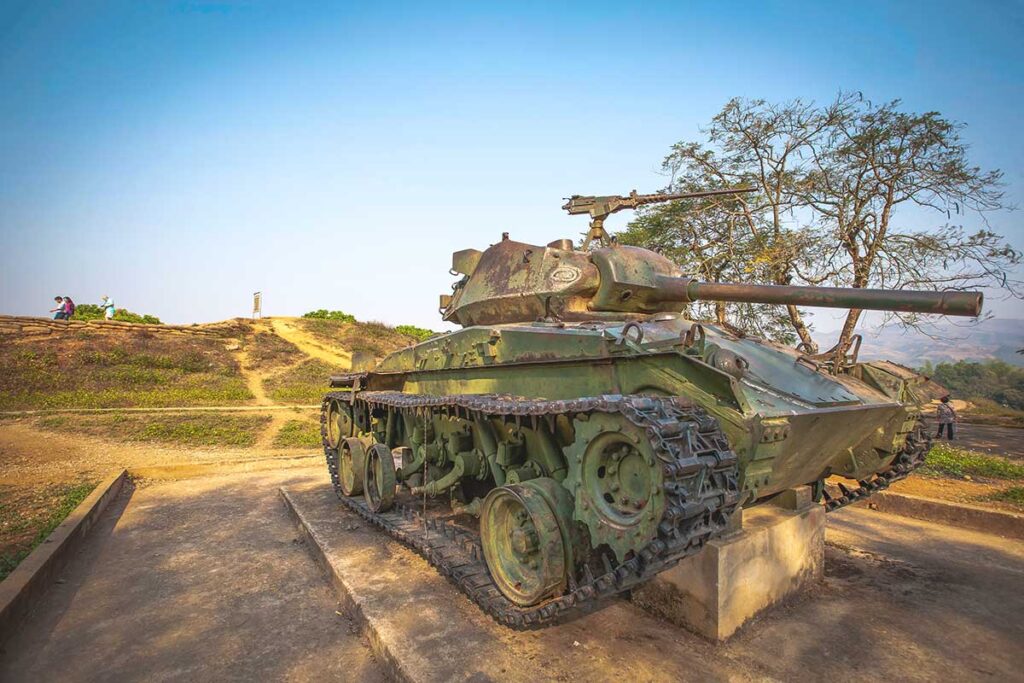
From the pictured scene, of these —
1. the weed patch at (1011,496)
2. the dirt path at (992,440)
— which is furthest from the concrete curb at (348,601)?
the dirt path at (992,440)

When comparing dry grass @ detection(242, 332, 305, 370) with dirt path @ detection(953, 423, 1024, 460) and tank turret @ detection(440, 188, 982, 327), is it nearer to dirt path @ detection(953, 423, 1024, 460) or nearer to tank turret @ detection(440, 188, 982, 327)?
tank turret @ detection(440, 188, 982, 327)

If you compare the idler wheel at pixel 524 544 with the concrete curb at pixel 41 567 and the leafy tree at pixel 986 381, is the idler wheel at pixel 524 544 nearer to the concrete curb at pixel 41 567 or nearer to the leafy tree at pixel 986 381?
the concrete curb at pixel 41 567

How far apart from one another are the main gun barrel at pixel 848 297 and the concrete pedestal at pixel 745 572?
1.84 metres

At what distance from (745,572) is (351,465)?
16.7ft

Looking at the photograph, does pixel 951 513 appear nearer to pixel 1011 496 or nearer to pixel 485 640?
pixel 1011 496

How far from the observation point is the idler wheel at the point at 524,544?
162 inches

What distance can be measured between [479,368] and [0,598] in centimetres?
426

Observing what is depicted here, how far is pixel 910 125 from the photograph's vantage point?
13695 mm

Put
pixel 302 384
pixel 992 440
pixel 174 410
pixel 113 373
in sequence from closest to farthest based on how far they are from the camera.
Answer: pixel 992 440, pixel 174 410, pixel 113 373, pixel 302 384

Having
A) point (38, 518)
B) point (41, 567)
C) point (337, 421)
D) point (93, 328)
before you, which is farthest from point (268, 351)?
point (41, 567)

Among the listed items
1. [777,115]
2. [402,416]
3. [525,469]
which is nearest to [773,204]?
[777,115]

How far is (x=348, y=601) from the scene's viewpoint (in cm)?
499

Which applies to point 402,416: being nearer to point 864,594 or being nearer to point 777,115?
point 864,594

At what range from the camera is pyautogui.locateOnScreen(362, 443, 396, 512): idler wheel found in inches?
273
